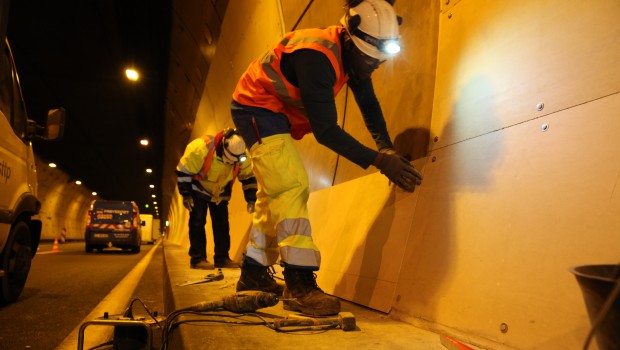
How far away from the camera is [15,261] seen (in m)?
4.34

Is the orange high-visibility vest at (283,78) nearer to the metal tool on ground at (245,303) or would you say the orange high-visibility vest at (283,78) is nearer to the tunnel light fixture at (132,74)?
the metal tool on ground at (245,303)

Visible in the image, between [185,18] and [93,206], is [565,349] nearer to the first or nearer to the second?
[185,18]

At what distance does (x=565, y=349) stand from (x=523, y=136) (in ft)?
2.99

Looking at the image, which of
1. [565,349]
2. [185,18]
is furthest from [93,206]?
[565,349]

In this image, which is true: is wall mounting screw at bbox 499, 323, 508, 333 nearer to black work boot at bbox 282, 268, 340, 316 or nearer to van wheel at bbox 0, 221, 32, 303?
black work boot at bbox 282, 268, 340, 316

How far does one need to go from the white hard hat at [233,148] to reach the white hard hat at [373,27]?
2.76 m

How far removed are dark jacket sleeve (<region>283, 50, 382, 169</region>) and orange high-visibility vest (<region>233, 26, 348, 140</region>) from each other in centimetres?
7

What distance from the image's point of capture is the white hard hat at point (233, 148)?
5055 mm

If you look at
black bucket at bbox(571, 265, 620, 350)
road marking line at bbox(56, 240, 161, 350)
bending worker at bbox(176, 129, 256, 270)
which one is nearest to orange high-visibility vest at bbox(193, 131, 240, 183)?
bending worker at bbox(176, 129, 256, 270)

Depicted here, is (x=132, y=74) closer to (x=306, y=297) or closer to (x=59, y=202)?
(x=306, y=297)

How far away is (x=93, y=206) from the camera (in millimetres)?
17312

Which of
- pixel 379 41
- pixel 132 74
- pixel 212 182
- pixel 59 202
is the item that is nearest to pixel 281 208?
pixel 379 41

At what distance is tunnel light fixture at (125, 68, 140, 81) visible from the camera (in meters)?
12.2

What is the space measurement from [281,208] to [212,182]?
10.4 feet
